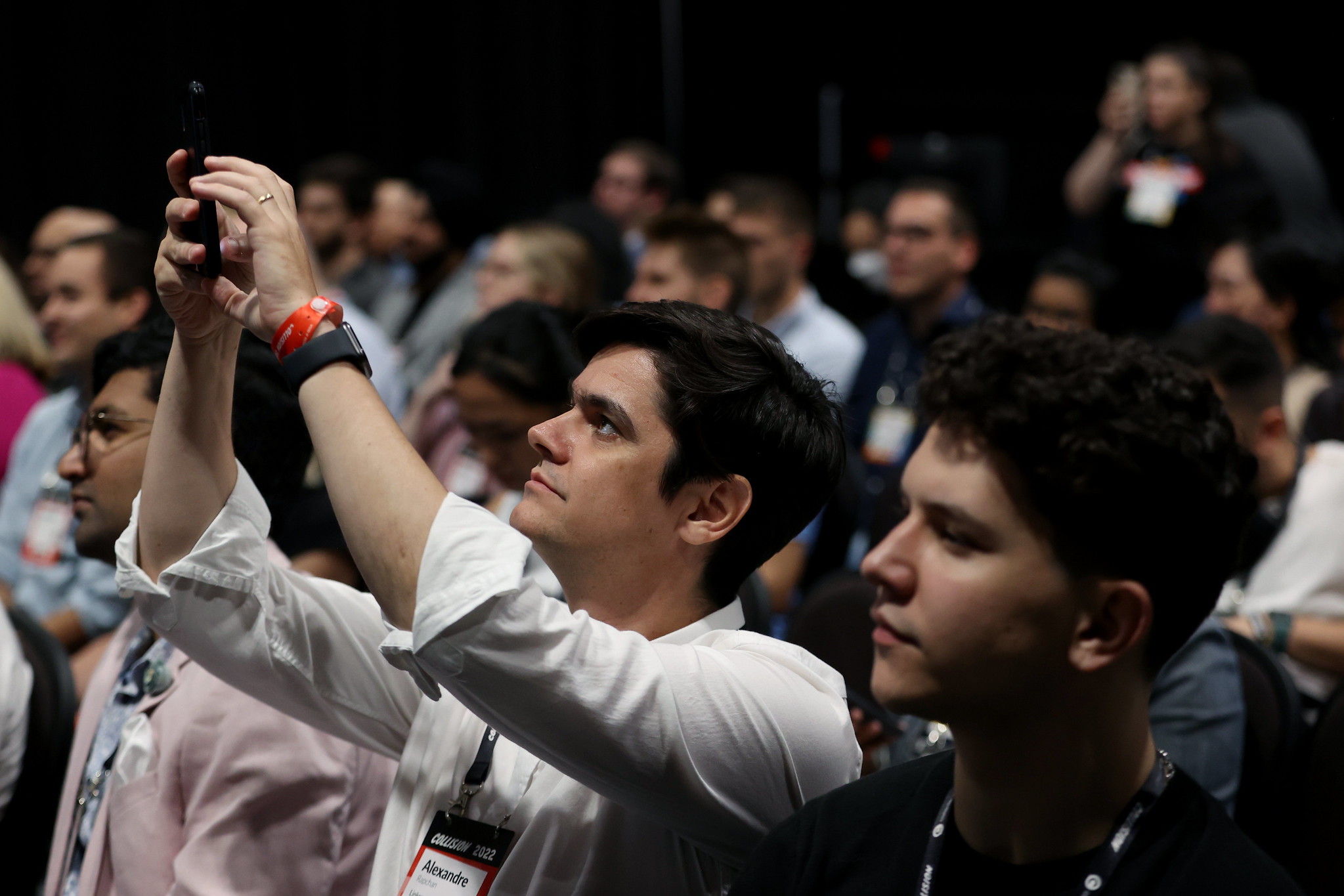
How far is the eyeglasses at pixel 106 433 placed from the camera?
1963 millimetres

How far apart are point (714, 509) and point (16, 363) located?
357 cm

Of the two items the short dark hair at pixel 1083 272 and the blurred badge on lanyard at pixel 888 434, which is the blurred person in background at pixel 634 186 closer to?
the short dark hair at pixel 1083 272

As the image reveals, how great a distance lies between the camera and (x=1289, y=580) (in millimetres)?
2799

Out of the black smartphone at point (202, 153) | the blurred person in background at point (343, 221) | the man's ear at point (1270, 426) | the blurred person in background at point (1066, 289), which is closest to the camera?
the black smartphone at point (202, 153)

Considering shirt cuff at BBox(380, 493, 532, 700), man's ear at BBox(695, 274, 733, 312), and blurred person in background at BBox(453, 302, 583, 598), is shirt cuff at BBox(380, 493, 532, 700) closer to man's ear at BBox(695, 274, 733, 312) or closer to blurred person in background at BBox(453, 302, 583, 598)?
blurred person in background at BBox(453, 302, 583, 598)

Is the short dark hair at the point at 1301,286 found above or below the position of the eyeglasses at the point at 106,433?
below

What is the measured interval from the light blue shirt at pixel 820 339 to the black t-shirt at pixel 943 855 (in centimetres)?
346

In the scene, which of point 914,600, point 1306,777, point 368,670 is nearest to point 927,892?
point 914,600

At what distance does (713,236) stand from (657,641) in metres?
3.22

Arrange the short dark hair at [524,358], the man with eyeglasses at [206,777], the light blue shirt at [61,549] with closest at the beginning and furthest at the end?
1. the man with eyeglasses at [206,777]
2. the short dark hair at [524,358]
3. the light blue shirt at [61,549]

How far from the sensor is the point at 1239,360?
2.90 meters

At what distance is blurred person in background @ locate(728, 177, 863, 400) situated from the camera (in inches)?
189

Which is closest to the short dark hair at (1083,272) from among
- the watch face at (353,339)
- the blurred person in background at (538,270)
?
the blurred person in background at (538,270)

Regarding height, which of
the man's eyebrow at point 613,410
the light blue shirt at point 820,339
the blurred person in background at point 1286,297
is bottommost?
the light blue shirt at point 820,339
